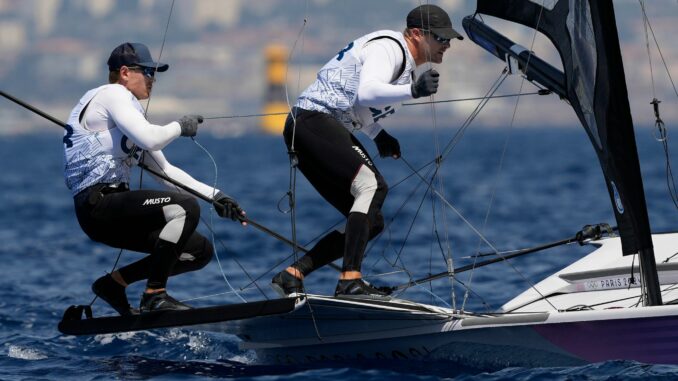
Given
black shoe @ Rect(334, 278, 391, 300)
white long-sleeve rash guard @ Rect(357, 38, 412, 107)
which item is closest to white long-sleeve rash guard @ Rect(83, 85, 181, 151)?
white long-sleeve rash guard @ Rect(357, 38, 412, 107)

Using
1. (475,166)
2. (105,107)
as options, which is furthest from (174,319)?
(475,166)

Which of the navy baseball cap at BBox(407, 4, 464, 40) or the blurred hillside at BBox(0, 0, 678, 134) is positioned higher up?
the blurred hillside at BBox(0, 0, 678, 134)

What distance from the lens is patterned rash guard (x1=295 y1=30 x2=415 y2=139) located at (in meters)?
5.86

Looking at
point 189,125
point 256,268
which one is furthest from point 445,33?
point 256,268

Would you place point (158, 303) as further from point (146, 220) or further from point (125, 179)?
point (125, 179)

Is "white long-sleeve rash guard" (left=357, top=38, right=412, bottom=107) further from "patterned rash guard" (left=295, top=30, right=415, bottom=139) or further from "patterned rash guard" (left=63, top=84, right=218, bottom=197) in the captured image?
"patterned rash guard" (left=63, top=84, right=218, bottom=197)

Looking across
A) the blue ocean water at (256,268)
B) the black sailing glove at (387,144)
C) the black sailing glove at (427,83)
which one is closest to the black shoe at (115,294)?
the blue ocean water at (256,268)

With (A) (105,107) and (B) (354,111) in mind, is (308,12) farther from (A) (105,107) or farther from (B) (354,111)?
(A) (105,107)

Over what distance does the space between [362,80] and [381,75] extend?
86mm

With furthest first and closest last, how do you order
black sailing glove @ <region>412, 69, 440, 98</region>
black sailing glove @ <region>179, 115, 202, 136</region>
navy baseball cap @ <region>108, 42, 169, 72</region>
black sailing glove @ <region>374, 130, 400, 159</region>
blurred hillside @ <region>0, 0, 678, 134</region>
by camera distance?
blurred hillside @ <region>0, 0, 678, 134</region> → black sailing glove @ <region>374, 130, 400, 159</region> → navy baseball cap @ <region>108, 42, 169, 72</region> → black sailing glove @ <region>179, 115, 202, 136</region> → black sailing glove @ <region>412, 69, 440, 98</region>

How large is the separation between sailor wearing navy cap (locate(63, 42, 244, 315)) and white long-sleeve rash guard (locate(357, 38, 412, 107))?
763 millimetres

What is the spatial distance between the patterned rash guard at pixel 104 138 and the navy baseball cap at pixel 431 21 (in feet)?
3.84

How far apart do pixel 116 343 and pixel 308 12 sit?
7.04 ft

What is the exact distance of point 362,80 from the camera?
231 inches
